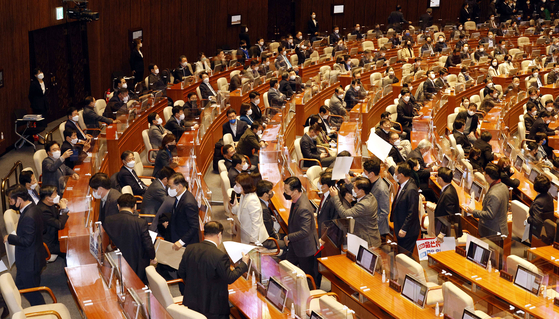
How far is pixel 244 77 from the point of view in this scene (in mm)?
13672

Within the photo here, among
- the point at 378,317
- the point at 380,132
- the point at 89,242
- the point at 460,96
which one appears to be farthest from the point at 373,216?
the point at 460,96

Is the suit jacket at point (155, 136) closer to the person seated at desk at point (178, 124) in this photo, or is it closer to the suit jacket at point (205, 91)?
the person seated at desk at point (178, 124)

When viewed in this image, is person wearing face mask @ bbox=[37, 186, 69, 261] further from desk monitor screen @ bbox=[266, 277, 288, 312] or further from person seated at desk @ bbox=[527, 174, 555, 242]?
person seated at desk @ bbox=[527, 174, 555, 242]

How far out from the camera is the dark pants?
5.80m

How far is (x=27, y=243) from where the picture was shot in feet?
18.9

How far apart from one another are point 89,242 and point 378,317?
9.66ft

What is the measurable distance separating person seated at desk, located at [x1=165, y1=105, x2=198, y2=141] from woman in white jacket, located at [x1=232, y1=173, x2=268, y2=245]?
4.10m

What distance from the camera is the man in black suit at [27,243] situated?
18.9 ft

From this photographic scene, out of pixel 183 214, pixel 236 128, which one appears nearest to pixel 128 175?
pixel 183 214

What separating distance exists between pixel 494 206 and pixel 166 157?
→ 439cm

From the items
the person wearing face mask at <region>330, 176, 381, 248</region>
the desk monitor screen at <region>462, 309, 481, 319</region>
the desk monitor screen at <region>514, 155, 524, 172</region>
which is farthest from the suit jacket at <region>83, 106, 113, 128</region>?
the desk monitor screen at <region>462, 309, 481, 319</region>

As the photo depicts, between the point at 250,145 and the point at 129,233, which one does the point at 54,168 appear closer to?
the point at 129,233

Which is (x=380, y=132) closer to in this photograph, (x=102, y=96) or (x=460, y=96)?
(x=460, y=96)

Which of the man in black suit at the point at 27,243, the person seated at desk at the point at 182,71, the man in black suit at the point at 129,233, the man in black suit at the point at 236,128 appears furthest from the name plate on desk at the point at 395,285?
the person seated at desk at the point at 182,71
